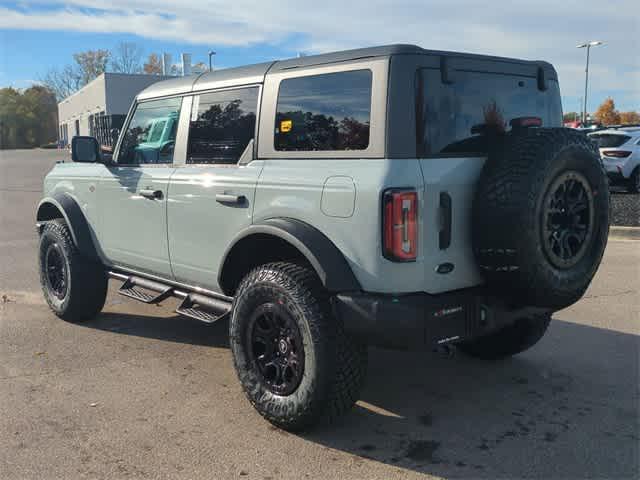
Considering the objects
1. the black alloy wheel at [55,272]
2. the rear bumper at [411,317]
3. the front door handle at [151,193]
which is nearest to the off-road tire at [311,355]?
the rear bumper at [411,317]

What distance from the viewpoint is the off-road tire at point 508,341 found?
14.4 feet

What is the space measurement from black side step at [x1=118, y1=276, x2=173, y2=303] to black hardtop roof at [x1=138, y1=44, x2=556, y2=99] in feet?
4.68

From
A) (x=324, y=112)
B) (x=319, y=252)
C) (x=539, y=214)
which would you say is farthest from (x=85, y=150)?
(x=539, y=214)

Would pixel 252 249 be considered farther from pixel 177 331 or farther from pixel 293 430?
pixel 177 331

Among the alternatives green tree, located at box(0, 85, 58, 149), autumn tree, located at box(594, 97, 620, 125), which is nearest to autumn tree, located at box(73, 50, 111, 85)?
green tree, located at box(0, 85, 58, 149)

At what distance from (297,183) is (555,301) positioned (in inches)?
59.9

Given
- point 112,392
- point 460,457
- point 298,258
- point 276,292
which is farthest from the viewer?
point 112,392

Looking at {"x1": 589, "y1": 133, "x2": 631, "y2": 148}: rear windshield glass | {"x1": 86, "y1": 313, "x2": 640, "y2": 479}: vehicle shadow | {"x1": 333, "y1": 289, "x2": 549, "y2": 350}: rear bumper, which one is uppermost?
{"x1": 589, "y1": 133, "x2": 631, "y2": 148}: rear windshield glass

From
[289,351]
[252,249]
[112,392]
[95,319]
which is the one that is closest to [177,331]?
[95,319]

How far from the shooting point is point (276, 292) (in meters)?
3.51

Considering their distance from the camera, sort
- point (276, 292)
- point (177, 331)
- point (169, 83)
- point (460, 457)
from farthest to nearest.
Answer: point (177, 331)
point (169, 83)
point (276, 292)
point (460, 457)

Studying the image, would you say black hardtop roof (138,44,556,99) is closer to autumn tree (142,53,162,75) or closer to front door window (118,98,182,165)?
front door window (118,98,182,165)

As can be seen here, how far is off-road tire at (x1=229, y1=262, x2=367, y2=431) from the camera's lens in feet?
10.9

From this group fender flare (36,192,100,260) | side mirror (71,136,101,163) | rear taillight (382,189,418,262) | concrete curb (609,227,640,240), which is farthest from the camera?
concrete curb (609,227,640,240)
